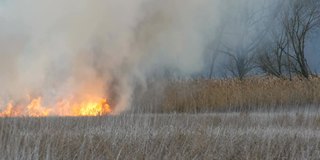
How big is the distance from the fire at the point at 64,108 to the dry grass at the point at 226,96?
5.94ft

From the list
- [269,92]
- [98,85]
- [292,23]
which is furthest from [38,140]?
[292,23]

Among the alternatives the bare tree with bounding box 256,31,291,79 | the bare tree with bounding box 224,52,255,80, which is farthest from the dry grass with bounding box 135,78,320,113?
the bare tree with bounding box 256,31,291,79

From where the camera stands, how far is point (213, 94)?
18.9m

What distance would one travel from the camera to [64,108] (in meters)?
15.1

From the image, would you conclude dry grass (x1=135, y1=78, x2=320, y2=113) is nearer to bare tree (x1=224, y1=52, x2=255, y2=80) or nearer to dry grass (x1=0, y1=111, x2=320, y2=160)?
bare tree (x1=224, y1=52, x2=255, y2=80)

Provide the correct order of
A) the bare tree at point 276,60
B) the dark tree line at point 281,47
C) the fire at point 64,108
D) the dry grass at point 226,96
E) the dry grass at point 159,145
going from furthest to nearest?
1. the bare tree at point 276,60
2. the dark tree line at point 281,47
3. the dry grass at point 226,96
4. the fire at point 64,108
5. the dry grass at point 159,145

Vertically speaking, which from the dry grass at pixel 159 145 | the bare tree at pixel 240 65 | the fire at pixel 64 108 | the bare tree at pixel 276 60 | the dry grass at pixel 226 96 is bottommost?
the dry grass at pixel 159 145

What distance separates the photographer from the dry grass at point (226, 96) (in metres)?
17.6

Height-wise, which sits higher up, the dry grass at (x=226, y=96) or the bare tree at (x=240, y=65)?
the bare tree at (x=240, y=65)

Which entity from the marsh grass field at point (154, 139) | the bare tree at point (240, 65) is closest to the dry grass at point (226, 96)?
the marsh grass field at point (154, 139)

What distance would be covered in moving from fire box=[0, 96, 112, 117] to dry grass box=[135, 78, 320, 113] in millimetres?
1810

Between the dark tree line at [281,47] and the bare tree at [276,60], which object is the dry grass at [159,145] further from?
the bare tree at [276,60]

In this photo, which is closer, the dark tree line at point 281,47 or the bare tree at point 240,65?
the dark tree line at point 281,47

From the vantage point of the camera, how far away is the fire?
14586 mm
